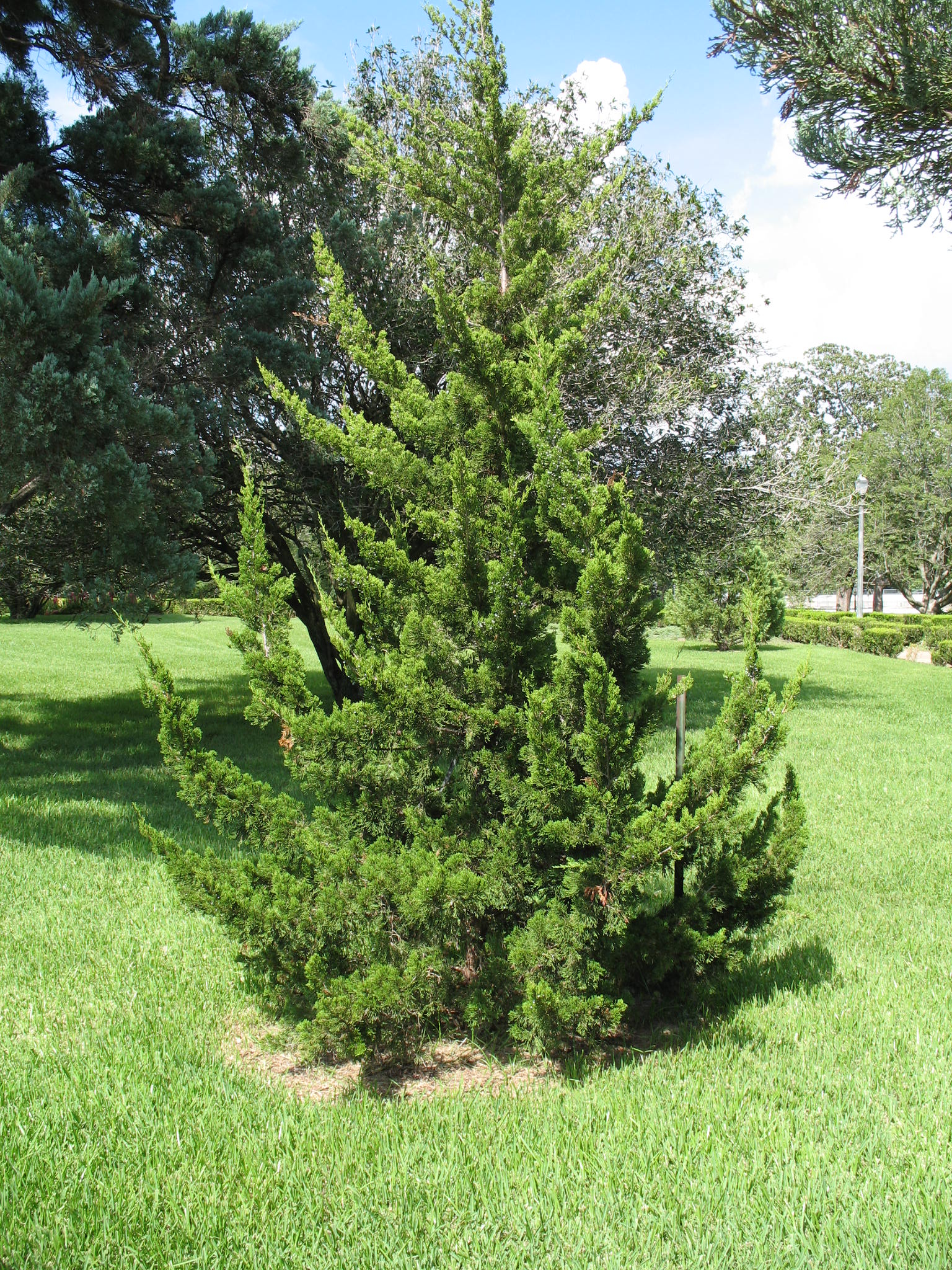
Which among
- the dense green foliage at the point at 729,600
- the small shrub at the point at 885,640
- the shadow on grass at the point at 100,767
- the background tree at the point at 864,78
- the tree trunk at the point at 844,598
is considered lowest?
the shadow on grass at the point at 100,767

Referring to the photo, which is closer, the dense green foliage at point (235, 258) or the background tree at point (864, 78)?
the background tree at point (864, 78)

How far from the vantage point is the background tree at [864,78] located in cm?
559

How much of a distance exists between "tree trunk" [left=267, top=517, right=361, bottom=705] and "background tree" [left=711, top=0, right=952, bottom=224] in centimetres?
784

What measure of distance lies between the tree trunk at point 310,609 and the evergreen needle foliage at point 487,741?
309 inches

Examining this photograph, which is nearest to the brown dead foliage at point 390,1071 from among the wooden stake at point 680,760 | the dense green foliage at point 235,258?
the wooden stake at point 680,760

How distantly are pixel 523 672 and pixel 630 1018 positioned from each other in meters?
1.71

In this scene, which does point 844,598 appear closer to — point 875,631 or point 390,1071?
point 875,631

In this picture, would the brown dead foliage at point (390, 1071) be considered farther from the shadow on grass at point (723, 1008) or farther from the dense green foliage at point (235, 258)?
the dense green foliage at point (235, 258)

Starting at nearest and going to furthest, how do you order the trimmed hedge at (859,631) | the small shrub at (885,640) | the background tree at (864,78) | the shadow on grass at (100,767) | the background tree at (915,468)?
the background tree at (864,78)
the shadow on grass at (100,767)
the small shrub at (885,640)
the trimmed hedge at (859,631)
the background tree at (915,468)

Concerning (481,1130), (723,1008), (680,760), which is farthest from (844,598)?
(481,1130)

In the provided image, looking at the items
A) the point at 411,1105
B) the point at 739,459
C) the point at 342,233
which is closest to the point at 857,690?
the point at 739,459

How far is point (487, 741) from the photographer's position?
12.8ft

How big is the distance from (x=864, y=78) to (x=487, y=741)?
5.50m

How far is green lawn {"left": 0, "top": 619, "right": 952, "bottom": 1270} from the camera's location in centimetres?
244
